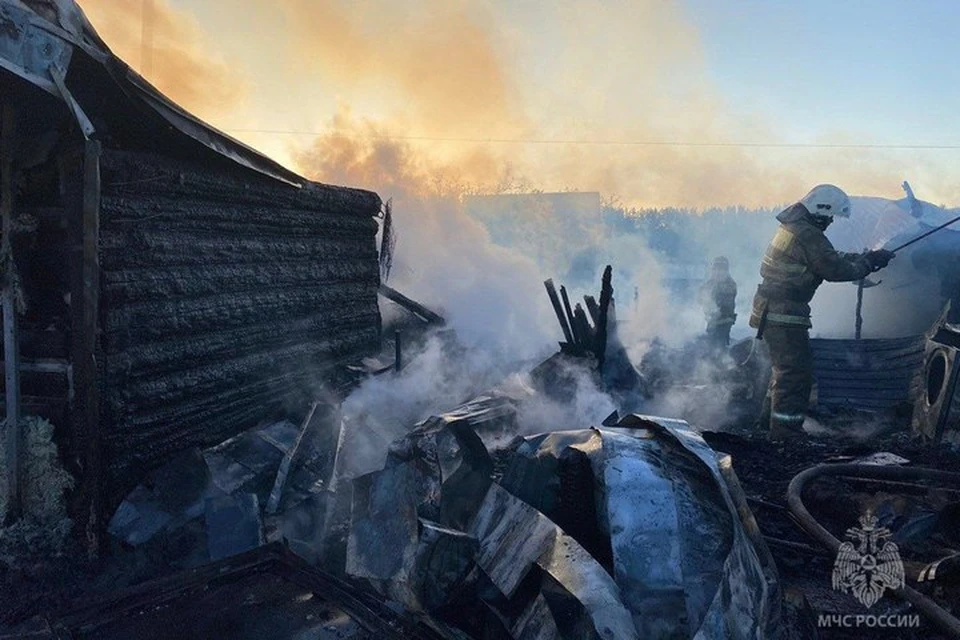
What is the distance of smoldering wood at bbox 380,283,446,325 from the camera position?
27.6ft

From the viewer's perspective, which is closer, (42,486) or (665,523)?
(665,523)

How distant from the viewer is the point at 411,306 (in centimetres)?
876

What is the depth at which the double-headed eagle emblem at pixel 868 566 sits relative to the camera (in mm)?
3100

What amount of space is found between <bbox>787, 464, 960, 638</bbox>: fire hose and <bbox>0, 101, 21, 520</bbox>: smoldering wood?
5325mm

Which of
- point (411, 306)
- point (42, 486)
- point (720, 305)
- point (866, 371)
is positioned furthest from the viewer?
point (720, 305)

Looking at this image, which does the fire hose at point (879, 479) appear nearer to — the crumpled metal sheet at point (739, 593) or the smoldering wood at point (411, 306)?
the crumpled metal sheet at point (739, 593)

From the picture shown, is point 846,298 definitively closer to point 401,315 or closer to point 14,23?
point 401,315

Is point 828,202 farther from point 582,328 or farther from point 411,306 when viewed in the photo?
point 411,306

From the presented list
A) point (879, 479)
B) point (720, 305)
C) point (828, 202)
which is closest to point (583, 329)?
point (828, 202)

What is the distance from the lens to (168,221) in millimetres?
4566

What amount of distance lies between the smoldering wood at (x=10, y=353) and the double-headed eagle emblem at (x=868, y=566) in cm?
533

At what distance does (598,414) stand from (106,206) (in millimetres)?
4932

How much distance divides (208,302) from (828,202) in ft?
23.0

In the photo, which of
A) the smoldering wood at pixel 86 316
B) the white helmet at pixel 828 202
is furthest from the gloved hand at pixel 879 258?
the smoldering wood at pixel 86 316
